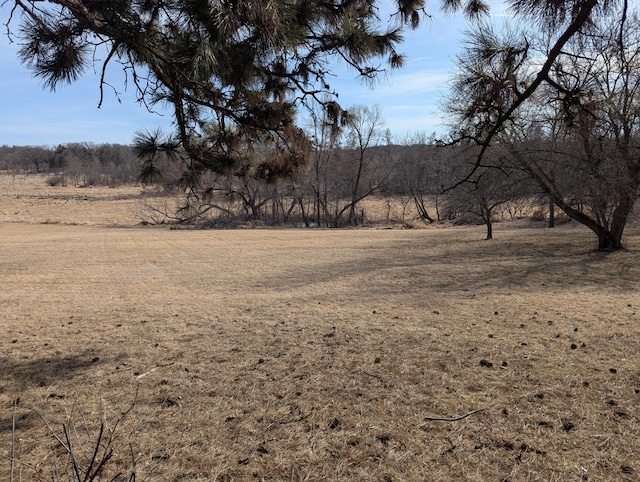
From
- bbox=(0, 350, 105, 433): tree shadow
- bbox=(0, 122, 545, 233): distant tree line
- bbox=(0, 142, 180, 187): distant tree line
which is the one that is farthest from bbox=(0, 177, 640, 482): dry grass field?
bbox=(0, 142, 180, 187): distant tree line

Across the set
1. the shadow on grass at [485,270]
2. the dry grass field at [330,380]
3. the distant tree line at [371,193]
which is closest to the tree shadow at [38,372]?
the dry grass field at [330,380]

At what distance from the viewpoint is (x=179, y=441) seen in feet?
10.3

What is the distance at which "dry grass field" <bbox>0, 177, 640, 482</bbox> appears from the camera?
2838 millimetres

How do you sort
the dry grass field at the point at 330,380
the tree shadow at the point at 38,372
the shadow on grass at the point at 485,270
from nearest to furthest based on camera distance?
1. the dry grass field at the point at 330,380
2. the tree shadow at the point at 38,372
3. the shadow on grass at the point at 485,270

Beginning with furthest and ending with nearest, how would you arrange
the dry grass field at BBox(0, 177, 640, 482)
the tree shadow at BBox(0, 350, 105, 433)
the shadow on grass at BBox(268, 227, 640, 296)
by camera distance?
1. the shadow on grass at BBox(268, 227, 640, 296)
2. the tree shadow at BBox(0, 350, 105, 433)
3. the dry grass field at BBox(0, 177, 640, 482)

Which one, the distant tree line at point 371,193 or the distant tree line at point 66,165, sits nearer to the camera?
the distant tree line at point 371,193

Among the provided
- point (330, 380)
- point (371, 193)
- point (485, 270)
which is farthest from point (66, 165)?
point (330, 380)

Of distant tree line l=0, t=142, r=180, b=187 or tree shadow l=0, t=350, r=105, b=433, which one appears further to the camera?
distant tree line l=0, t=142, r=180, b=187

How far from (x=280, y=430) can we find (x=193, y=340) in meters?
2.92

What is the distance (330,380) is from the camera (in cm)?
420

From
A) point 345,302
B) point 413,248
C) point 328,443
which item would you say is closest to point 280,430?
point 328,443

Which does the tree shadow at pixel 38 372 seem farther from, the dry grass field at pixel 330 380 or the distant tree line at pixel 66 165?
the distant tree line at pixel 66 165

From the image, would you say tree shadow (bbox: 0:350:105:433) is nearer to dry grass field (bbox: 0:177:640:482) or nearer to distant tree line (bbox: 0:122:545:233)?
dry grass field (bbox: 0:177:640:482)

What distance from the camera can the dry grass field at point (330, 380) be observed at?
2.84 metres
